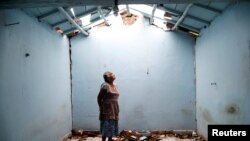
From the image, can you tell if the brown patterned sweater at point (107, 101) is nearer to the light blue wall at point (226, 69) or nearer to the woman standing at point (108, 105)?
the woman standing at point (108, 105)

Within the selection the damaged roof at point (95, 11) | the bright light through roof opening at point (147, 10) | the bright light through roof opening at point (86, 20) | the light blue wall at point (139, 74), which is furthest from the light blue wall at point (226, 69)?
the bright light through roof opening at point (86, 20)

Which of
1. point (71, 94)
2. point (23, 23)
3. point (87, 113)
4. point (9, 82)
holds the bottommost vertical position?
point (87, 113)

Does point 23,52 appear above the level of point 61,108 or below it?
above

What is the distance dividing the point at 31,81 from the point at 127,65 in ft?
10.3

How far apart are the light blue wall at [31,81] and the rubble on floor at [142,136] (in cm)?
46

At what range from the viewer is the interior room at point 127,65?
438 cm

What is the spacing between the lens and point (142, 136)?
282 inches

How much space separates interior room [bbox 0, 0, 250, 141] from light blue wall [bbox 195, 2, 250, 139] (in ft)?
0.05

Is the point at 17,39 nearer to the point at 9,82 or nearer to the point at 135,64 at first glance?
the point at 9,82

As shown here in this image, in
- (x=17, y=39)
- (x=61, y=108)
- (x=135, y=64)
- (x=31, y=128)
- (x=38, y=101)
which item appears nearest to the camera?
(x=17, y=39)

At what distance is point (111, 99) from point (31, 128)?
5.00 feet

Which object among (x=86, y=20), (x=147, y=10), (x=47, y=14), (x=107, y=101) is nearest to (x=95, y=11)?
(x=86, y=20)

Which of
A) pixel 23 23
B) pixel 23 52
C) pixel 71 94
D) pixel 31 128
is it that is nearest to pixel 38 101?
pixel 31 128

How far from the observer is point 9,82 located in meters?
4.22
